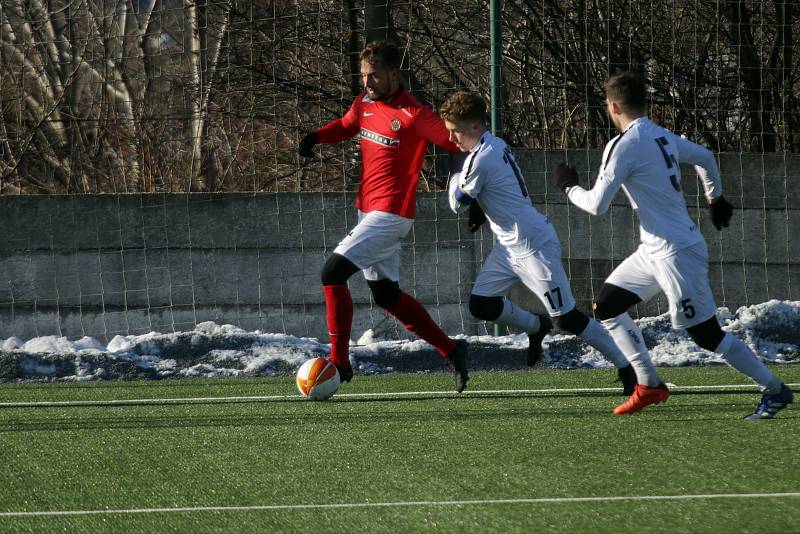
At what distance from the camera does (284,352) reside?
31.0 ft

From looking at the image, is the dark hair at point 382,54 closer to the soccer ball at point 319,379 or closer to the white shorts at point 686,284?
the soccer ball at point 319,379

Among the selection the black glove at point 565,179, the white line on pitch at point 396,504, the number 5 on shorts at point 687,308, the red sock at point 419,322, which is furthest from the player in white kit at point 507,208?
the white line on pitch at point 396,504

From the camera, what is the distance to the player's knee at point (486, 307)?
275 inches

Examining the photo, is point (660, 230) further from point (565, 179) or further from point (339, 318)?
point (339, 318)

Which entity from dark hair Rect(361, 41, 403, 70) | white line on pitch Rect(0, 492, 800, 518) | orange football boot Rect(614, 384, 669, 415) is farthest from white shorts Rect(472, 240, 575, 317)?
white line on pitch Rect(0, 492, 800, 518)

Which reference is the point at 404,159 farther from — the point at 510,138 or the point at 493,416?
the point at 510,138

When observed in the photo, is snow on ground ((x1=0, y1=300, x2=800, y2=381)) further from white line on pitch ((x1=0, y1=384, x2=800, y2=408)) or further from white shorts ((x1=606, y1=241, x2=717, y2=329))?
white shorts ((x1=606, y1=241, x2=717, y2=329))

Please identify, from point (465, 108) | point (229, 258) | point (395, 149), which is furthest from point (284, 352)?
point (465, 108)

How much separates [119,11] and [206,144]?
175 cm

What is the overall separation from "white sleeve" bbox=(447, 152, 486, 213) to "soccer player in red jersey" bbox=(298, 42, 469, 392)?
604mm

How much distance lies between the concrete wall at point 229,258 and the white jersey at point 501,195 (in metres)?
3.56

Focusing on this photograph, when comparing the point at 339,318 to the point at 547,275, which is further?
the point at 339,318

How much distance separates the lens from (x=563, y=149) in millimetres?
10602

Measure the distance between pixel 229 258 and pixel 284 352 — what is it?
1363mm
